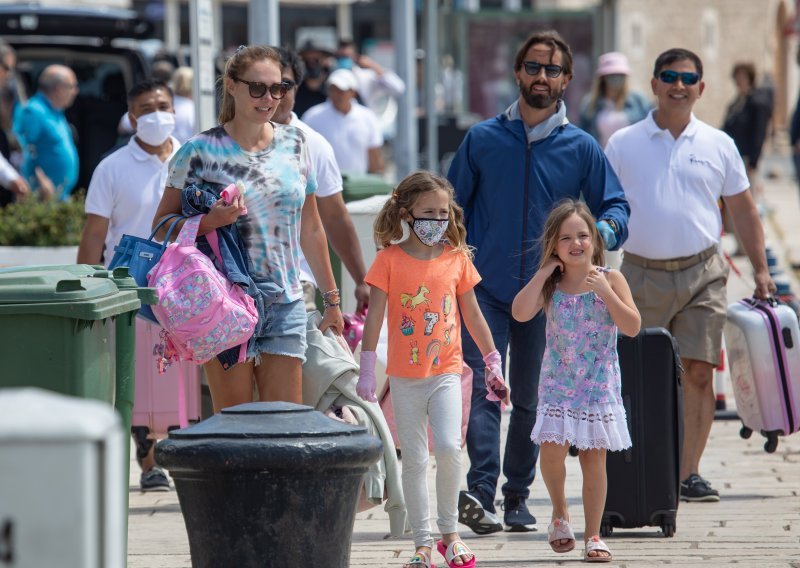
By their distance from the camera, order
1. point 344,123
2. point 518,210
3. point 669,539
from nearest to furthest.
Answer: point 669,539 → point 518,210 → point 344,123

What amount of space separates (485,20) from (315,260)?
15.7 meters

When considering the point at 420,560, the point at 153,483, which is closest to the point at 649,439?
the point at 420,560

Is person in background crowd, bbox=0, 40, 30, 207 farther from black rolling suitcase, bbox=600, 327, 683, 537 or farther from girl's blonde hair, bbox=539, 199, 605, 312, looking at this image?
girl's blonde hair, bbox=539, 199, 605, 312

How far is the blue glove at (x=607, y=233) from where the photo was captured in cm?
661

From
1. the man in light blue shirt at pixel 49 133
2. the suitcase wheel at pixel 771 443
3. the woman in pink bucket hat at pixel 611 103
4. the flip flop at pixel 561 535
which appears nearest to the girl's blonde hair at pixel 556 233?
the flip flop at pixel 561 535

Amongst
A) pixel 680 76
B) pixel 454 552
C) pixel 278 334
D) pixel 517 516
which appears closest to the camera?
pixel 454 552

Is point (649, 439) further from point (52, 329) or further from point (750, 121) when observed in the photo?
point (750, 121)

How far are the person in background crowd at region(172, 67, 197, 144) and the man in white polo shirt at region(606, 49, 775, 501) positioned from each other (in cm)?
653

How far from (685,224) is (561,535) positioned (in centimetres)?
185

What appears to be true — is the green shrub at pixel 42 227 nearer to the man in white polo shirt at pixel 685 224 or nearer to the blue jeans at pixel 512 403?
the man in white polo shirt at pixel 685 224

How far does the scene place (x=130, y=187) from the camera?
7.69 meters

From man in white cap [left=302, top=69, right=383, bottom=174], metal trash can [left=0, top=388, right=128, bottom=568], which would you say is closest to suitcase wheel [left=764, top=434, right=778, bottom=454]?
metal trash can [left=0, top=388, right=128, bottom=568]

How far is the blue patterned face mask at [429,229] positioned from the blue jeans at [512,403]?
858 millimetres

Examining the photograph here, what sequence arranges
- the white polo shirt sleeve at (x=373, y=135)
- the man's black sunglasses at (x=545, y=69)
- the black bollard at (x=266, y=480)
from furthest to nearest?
1. the white polo shirt sleeve at (x=373, y=135)
2. the man's black sunglasses at (x=545, y=69)
3. the black bollard at (x=266, y=480)
